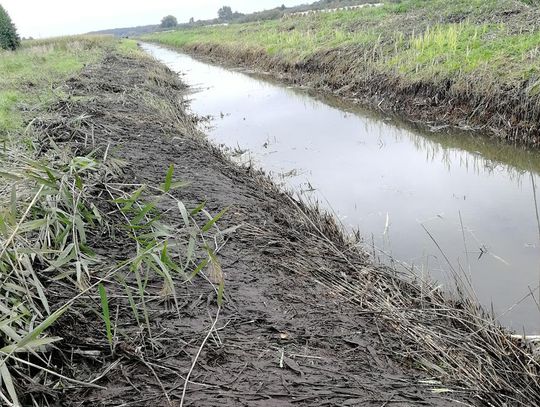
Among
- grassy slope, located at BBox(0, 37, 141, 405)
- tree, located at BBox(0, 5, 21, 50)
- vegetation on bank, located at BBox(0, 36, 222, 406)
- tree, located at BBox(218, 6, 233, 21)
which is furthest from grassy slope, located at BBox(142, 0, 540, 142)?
tree, located at BBox(218, 6, 233, 21)

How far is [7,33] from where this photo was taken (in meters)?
31.0

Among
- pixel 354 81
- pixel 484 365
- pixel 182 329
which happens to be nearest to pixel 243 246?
pixel 182 329

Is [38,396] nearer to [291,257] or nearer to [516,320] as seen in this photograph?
[291,257]

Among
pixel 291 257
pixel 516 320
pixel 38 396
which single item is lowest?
pixel 516 320

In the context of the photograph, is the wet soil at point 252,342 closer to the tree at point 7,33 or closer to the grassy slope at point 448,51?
the grassy slope at point 448,51

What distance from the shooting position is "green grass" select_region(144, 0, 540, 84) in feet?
24.5

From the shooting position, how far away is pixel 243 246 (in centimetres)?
314

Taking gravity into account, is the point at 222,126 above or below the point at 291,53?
below

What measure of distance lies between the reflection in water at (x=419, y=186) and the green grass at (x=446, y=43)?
4.15ft

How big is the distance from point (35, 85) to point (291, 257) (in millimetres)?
10094

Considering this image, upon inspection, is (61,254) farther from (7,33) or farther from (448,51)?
(7,33)

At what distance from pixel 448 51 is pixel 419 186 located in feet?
16.6

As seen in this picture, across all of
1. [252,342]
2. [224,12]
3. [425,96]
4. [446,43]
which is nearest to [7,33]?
[446,43]

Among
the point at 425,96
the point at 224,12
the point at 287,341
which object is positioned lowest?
the point at 287,341
